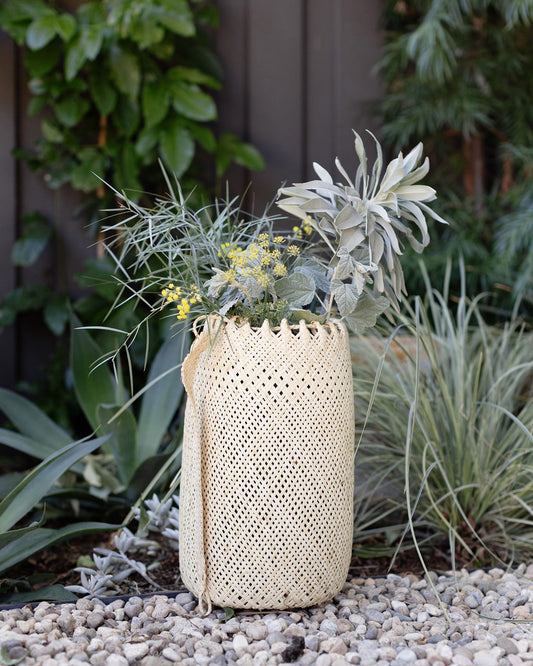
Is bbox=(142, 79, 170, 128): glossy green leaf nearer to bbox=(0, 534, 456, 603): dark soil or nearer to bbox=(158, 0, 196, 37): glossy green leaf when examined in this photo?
bbox=(158, 0, 196, 37): glossy green leaf

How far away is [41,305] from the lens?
7.48 feet

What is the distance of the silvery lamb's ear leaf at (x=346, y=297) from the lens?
1.10 metres

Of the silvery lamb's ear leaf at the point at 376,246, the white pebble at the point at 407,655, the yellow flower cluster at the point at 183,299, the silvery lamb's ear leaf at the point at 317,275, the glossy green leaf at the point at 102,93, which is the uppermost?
the glossy green leaf at the point at 102,93

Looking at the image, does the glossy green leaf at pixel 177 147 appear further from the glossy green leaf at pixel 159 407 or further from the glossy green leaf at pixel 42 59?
the glossy green leaf at pixel 159 407

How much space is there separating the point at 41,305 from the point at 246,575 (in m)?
1.47

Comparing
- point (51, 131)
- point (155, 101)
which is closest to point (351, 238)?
point (155, 101)

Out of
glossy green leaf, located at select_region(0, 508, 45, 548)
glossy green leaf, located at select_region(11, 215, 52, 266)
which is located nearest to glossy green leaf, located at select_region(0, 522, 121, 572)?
glossy green leaf, located at select_region(0, 508, 45, 548)

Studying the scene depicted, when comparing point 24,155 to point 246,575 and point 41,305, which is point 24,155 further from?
point 246,575

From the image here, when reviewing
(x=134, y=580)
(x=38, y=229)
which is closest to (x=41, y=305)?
(x=38, y=229)

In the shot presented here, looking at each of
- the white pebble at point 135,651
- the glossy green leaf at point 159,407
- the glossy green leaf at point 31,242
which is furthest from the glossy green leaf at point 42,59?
the white pebble at point 135,651

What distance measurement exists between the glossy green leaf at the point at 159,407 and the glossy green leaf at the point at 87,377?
12 cm

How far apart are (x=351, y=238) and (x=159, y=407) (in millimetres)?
848

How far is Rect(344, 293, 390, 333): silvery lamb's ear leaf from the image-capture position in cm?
117

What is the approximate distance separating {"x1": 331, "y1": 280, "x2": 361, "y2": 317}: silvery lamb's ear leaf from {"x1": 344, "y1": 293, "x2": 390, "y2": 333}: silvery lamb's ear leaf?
60 mm
